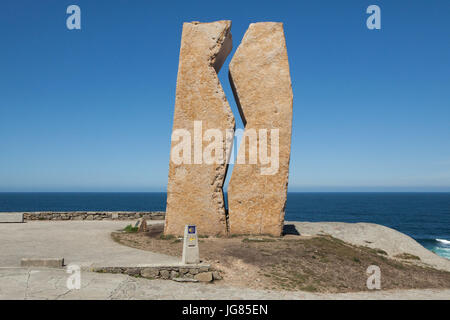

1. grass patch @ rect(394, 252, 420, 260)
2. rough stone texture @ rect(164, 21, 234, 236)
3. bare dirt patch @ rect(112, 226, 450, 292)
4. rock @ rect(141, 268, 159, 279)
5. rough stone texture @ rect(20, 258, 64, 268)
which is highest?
rough stone texture @ rect(164, 21, 234, 236)

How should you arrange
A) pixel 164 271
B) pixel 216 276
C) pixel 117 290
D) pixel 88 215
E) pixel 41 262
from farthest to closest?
pixel 88 215 < pixel 216 276 < pixel 164 271 < pixel 41 262 < pixel 117 290

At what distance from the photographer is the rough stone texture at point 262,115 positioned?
1393cm

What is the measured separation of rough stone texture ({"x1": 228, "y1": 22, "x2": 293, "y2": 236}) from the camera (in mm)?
13930

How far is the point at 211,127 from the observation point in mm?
13969

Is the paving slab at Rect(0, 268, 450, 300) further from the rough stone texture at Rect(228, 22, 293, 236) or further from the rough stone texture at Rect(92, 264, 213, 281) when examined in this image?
the rough stone texture at Rect(228, 22, 293, 236)

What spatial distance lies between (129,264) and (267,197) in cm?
684

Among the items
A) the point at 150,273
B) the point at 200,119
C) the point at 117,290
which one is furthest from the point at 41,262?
the point at 200,119

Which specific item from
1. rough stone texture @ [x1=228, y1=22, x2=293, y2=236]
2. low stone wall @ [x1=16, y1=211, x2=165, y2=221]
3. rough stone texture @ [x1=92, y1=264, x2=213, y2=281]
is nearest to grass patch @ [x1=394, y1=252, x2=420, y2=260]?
rough stone texture @ [x1=228, y1=22, x2=293, y2=236]

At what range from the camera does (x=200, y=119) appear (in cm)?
1399

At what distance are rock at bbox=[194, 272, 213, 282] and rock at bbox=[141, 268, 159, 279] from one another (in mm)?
1065

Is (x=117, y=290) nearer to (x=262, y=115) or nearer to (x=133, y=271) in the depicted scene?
Result: (x=133, y=271)

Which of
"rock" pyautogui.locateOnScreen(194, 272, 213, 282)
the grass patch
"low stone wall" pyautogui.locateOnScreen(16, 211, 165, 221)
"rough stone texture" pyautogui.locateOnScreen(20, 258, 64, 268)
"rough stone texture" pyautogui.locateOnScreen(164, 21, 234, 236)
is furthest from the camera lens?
"low stone wall" pyautogui.locateOnScreen(16, 211, 165, 221)

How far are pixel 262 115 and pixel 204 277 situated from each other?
7740 millimetres
